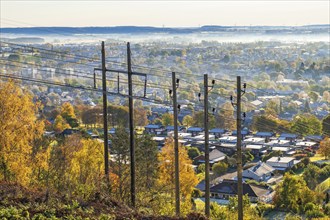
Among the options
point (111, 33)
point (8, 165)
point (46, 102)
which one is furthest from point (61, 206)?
point (111, 33)

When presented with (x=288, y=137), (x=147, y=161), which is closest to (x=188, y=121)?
(x=288, y=137)

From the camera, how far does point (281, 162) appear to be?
26.7 m

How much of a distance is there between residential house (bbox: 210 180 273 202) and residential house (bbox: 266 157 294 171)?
13.9ft

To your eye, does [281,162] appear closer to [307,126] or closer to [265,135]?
[307,126]

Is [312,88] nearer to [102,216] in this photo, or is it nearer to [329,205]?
[329,205]

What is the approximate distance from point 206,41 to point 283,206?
5317 inches

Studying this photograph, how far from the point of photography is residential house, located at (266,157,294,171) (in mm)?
26275

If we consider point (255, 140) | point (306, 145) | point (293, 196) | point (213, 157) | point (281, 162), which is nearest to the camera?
point (293, 196)

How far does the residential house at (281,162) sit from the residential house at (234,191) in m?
4.23

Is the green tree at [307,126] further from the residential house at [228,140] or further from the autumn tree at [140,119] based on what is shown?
the autumn tree at [140,119]

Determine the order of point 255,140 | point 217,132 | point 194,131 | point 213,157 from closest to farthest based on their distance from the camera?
point 213,157
point 255,140
point 217,132
point 194,131

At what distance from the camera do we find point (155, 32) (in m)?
139

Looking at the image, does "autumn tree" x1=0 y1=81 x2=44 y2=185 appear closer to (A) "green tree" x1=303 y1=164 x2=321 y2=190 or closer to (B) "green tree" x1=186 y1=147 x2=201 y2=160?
(A) "green tree" x1=303 y1=164 x2=321 y2=190

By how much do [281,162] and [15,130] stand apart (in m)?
16.1
